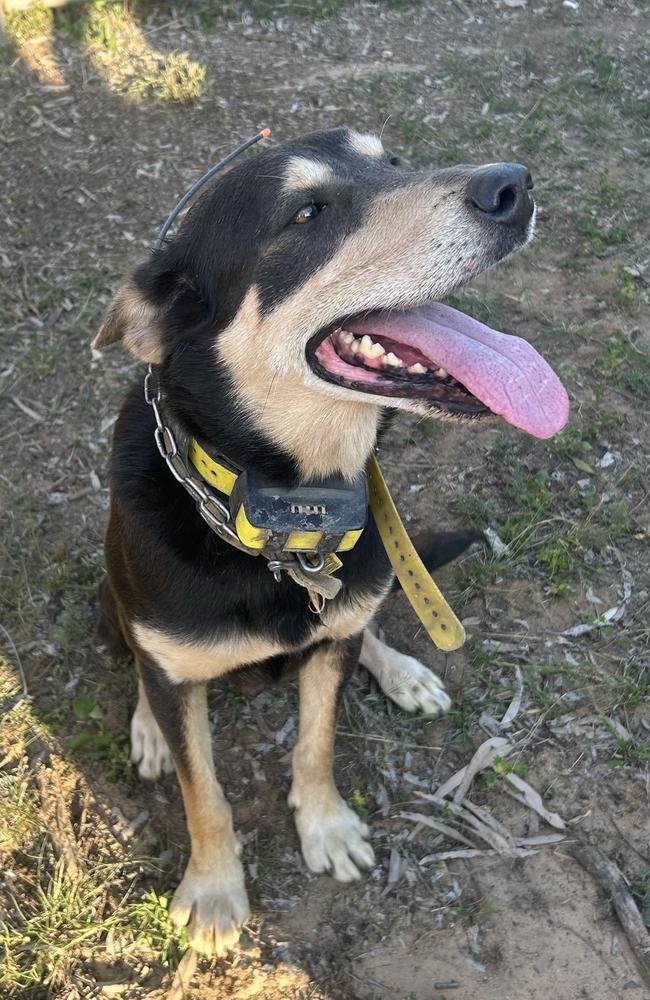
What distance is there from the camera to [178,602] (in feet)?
7.85

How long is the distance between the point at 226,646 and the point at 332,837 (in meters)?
0.91

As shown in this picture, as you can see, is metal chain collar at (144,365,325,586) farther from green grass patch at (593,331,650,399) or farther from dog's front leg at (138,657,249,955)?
green grass patch at (593,331,650,399)

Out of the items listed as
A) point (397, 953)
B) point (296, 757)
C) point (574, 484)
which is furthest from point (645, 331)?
point (397, 953)

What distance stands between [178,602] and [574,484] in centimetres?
224

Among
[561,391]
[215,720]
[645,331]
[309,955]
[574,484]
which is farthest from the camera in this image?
[645,331]

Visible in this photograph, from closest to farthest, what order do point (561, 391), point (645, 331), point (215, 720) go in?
point (561, 391) < point (215, 720) < point (645, 331)

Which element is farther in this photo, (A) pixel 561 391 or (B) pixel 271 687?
(B) pixel 271 687

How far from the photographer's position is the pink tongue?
2098mm

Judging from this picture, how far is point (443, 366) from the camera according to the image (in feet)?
7.04

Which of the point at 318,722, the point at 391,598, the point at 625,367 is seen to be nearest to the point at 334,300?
the point at 318,722

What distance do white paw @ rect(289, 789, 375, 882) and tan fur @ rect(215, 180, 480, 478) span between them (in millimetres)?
1288

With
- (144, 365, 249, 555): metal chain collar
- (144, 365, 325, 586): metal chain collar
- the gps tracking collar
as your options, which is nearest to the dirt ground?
the gps tracking collar

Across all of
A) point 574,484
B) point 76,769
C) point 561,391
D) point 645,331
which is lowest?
point 76,769

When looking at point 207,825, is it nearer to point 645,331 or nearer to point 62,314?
point 62,314
